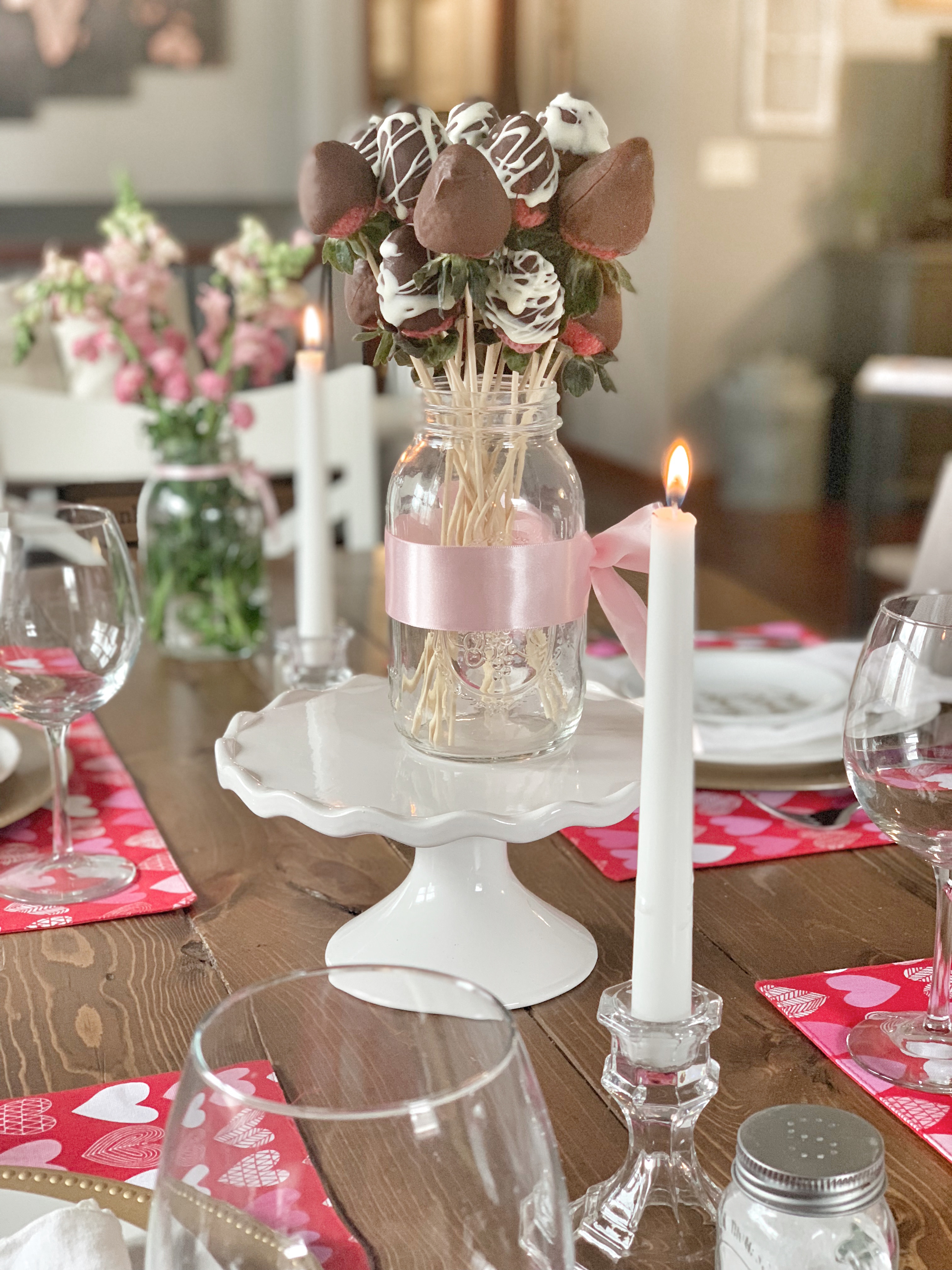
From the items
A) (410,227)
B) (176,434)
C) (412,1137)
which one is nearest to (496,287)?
(410,227)

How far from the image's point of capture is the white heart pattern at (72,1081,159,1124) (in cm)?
58

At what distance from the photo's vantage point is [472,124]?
2.18ft

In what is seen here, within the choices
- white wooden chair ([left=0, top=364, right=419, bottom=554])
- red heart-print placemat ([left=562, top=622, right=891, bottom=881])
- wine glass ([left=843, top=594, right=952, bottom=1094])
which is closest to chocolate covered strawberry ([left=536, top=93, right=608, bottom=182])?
wine glass ([left=843, top=594, right=952, bottom=1094])

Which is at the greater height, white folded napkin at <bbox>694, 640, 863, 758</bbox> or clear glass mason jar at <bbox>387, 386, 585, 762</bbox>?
clear glass mason jar at <bbox>387, 386, 585, 762</bbox>

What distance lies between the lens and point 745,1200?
0.43 m

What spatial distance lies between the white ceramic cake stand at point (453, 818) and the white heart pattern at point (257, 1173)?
1.05 ft

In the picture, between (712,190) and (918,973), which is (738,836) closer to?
(918,973)

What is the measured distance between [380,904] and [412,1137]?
1.38 feet

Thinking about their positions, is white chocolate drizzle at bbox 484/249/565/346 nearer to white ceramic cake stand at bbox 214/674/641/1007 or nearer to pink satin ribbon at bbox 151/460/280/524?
white ceramic cake stand at bbox 214/674/641/1007

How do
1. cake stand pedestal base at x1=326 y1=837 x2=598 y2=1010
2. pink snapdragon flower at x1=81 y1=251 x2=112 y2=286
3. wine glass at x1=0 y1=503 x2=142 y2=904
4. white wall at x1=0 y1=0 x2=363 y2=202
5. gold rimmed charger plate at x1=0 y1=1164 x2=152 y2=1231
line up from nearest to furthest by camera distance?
gold rimmed charger plate at x1=0 y1=1164 x2=152 y2=1231
cake stand pedestal base at x1=326 y1=837 x2=598 y2=1010
wine glass at x1=0 y1=503 x2=142 y2=904
pink snapdragon flower at x1=81 y1=251 x2=112 y2=286
white wall at x1=0 y1=0 x2=363 y2=202

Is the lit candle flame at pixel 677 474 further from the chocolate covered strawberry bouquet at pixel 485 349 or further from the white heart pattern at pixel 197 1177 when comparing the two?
the white heart pattern at pixel 197 1177

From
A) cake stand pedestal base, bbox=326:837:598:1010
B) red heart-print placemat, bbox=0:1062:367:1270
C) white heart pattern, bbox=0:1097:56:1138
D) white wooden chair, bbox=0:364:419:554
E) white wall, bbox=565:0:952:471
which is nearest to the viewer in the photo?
red heart-print placemat, bbox=0:1062:367:1270

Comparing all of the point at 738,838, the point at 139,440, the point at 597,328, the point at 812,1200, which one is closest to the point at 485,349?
the point at 597,328

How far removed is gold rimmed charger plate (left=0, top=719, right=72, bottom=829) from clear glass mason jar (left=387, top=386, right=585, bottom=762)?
0.97 feet
